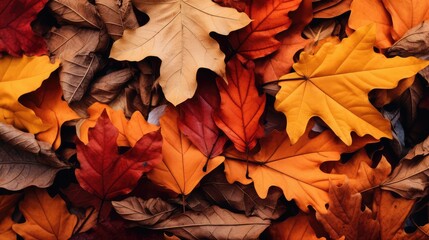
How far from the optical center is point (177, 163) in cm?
117

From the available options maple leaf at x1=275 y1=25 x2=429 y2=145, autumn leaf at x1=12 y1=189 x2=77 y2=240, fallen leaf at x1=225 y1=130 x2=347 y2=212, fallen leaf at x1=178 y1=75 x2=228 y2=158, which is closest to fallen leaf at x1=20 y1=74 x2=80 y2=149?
autumn leaf at x1=12 y1=189 x2=77 y2=240

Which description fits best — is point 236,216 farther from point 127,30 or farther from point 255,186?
point 127,30

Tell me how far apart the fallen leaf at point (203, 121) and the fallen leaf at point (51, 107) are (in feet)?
0.88

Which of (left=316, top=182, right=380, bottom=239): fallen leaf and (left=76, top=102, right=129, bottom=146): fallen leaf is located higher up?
(left=76, top=102, right=129, bottom=146): fallen leaf

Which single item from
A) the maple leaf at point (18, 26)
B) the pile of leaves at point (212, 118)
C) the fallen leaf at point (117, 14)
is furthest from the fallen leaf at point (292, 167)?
the maple leaf at point (18, 26)

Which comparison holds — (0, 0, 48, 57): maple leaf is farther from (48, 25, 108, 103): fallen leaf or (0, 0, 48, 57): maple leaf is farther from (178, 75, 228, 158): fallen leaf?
(178, 75, 228, 158): fallen leaf

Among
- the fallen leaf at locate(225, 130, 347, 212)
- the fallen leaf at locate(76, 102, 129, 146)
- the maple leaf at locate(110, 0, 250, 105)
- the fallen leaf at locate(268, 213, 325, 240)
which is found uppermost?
the maple leaf at locate(110, 0, 250, 105)

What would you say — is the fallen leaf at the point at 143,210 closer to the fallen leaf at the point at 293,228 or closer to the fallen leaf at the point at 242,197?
the fallen leaf at the point at 242,197

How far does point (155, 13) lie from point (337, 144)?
0.52 metres

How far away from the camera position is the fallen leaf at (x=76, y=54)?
120 cm

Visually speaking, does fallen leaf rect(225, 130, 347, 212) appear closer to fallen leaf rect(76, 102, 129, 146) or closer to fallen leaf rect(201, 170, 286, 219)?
fallen leaf rect(201, 170, 286, 219)

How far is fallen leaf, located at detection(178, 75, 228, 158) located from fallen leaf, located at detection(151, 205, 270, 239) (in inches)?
5.9

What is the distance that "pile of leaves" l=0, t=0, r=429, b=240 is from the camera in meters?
1.14

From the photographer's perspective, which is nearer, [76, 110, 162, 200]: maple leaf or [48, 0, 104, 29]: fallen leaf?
[76, 110, 162, 200]: maple leaf
